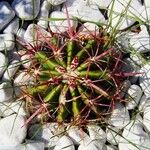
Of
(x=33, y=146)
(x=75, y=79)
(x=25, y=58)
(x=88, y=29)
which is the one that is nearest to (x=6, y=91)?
(x=25, y=58)

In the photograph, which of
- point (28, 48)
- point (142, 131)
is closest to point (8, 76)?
point (28, 48)

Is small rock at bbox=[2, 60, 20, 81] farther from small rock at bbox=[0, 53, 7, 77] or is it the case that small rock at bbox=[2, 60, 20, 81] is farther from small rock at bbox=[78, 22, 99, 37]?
small rock at bbox=[78, 22, 99, 37]

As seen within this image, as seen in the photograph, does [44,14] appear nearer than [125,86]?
No

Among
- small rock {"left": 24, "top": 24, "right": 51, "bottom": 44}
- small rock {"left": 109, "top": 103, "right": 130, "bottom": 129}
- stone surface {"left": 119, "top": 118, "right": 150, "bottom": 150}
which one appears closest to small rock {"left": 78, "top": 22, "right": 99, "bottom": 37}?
small rock {"left": 24, "top": 24, "right": 51, "bottom": 44}

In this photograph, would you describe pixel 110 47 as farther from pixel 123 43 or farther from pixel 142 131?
pixel 142 131

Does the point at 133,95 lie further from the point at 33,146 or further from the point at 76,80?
the point at 33,146
